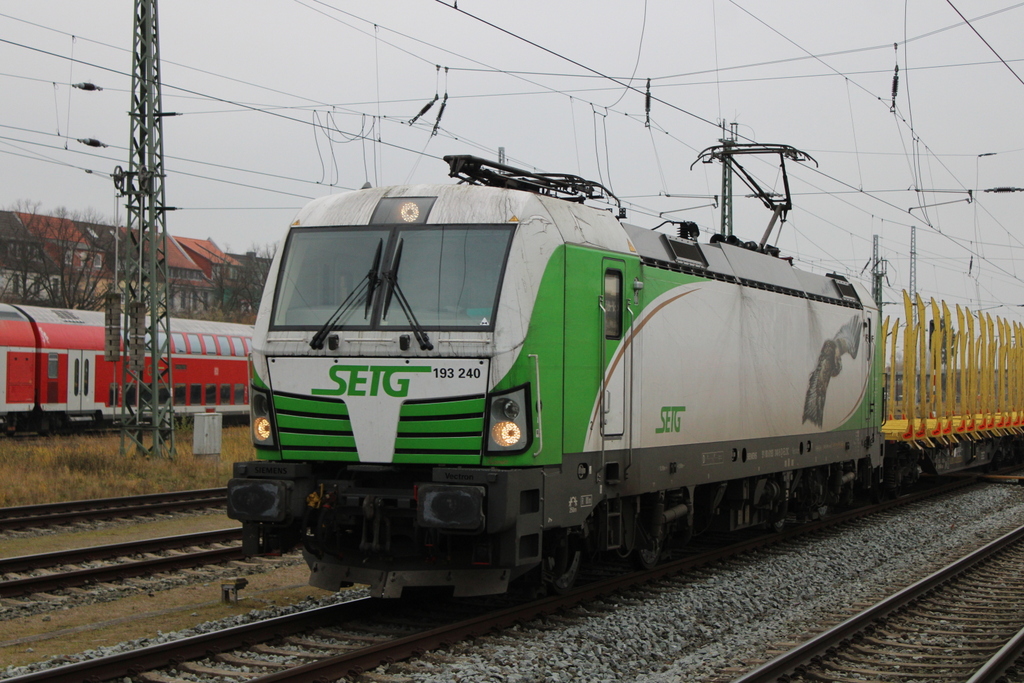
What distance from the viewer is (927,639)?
875 cm

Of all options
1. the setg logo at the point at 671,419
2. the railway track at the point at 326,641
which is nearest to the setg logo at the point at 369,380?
the railway track at the point at 326,641

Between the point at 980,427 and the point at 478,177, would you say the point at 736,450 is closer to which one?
the point at 478,177

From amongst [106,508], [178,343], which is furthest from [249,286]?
[106,508]

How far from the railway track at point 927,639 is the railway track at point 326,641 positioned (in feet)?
6.93

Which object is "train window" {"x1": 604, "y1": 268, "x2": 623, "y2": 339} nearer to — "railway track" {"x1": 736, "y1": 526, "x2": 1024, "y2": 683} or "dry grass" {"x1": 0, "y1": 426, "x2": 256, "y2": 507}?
"railway track" {"x1": 736, "y1": 526, "x2": 1024, "y2": 683}

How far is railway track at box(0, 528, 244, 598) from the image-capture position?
9.33 metres

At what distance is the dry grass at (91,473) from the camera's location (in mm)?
16078

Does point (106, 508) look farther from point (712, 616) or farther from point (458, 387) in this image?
point (712, 616)

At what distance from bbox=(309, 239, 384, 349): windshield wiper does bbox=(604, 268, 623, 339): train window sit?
204 centimetres

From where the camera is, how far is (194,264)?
8819 centimetres

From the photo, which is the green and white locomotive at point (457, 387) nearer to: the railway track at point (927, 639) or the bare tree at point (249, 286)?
the railway track at point (927, 639)

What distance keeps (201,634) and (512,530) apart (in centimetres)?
243

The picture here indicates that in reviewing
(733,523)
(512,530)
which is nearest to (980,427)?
(733,523)

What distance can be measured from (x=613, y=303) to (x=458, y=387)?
2.04 metres
